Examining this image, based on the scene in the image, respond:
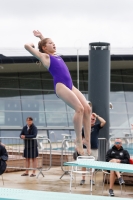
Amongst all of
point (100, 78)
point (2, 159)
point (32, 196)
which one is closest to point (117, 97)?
point (100, 78)

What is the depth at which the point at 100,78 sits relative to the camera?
17.1m

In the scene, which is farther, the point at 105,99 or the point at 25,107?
the point at 25,107

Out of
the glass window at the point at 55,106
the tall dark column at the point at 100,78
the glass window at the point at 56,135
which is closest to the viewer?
the tall dark column at the point at 100,78

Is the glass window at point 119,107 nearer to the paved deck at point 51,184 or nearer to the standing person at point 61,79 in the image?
the paved deck at point 51,184

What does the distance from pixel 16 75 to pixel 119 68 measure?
5586 mm

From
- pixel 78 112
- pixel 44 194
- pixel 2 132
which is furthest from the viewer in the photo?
pixel 2 132

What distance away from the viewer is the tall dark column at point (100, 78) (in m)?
17.0

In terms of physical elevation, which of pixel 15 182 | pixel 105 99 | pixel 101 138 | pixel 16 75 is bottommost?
pixel 15 182

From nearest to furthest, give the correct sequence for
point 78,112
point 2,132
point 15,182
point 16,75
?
point 78,112 → point 15,182 → point 2,132 → point 16,75

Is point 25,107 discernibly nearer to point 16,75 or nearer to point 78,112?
point 16,75

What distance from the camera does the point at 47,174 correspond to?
1689 centimetres

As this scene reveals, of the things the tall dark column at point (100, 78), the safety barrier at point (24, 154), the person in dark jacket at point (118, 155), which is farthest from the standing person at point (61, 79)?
the tall dark column at point (100, 78)

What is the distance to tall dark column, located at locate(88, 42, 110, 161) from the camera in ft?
55.9

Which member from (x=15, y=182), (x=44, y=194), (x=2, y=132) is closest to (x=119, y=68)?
(x=2, y=132)
